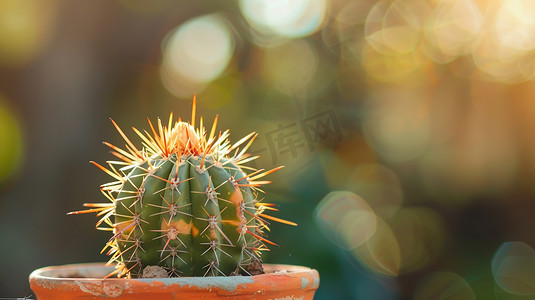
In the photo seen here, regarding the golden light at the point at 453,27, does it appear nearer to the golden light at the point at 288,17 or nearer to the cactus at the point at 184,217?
the golden light at the point at 288,17

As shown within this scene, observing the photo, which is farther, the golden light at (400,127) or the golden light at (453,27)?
the golden light at (400,127)

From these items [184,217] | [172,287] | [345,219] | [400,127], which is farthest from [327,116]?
[172,287]

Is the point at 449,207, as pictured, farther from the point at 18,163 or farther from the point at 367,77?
the point at 18,163

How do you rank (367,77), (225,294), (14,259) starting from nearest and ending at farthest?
(225,294) < (14,259) < (367,77)

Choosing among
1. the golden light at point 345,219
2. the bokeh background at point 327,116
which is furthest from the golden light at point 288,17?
the golden light at point 345,219

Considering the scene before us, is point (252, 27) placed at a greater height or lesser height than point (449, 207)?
greater

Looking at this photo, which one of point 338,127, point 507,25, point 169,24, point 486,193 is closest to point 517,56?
point 507,25

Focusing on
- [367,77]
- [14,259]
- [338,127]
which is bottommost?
[14,259]

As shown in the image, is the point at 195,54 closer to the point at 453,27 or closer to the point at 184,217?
the point at 453,27
